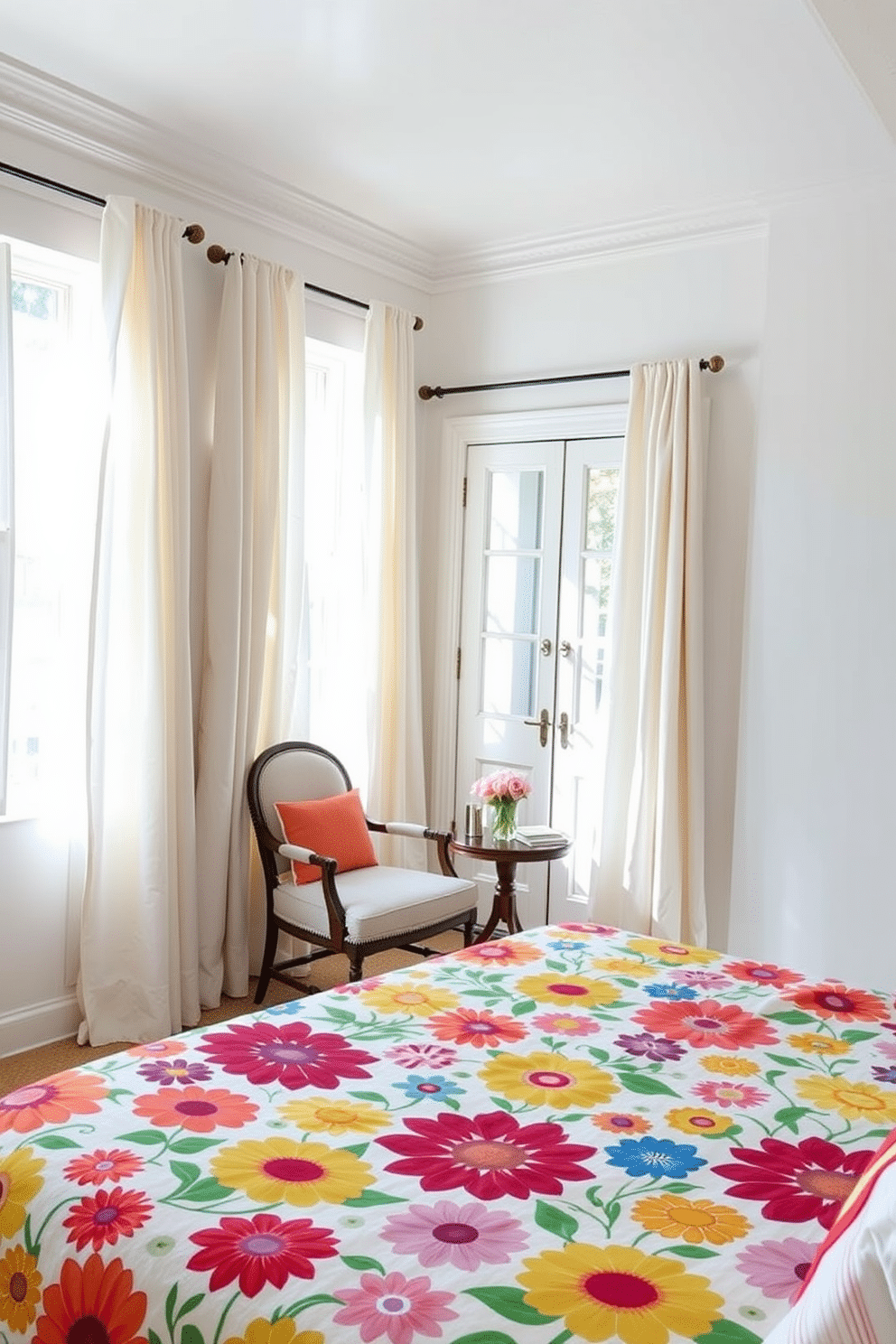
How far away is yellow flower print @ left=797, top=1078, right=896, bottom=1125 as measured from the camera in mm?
1878

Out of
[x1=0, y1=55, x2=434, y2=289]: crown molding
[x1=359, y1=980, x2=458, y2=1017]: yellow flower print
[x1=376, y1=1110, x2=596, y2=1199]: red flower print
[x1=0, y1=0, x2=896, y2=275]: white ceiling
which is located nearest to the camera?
[x1=376, y1=1110, x2=596, y2=1199]: red flower print

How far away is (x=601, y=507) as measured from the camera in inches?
190

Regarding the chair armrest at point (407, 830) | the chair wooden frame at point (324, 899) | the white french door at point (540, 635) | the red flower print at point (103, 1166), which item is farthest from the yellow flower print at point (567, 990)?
the white french door at point (540, 635)

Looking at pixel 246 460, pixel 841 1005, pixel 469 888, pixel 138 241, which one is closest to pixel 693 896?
pixel 469 888

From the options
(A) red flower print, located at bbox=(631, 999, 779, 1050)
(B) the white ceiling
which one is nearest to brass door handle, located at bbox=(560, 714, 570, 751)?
(B) the white ceiling

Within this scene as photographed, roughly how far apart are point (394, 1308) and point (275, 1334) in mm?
132

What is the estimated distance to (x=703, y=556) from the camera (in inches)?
→ 175

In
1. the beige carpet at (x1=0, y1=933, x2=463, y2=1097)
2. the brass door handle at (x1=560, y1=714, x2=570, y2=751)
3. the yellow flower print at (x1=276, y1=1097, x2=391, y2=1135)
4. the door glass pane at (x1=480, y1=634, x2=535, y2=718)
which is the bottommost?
the beige carpet at (x1=0, y1=933, x2=463, y2=1097)

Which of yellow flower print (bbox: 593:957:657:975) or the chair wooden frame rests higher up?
yellow flower print (bbox: 593:957:657:975)

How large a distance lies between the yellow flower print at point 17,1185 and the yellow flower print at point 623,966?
1.36 meters

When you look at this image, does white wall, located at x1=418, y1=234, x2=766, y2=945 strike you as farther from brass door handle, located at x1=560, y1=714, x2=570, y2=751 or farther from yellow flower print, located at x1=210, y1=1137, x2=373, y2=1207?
yellow flower print, located at x1=210, y1=1137, x2=373, y2=1207

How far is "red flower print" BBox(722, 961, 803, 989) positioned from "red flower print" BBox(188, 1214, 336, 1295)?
1.42 metres

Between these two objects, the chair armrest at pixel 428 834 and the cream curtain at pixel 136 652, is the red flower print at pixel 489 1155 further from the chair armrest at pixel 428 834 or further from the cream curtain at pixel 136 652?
the chair armrest at pixel 428 834

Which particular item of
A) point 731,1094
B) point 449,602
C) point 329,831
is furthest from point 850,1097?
point 449,602
